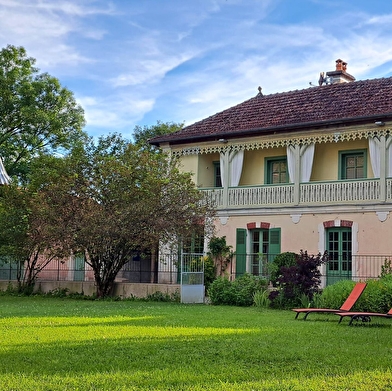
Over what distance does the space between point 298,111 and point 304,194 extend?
11.1ft

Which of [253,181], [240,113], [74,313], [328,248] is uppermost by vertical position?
[240,113]

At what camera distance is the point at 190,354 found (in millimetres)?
9867

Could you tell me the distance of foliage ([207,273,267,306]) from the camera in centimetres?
2194

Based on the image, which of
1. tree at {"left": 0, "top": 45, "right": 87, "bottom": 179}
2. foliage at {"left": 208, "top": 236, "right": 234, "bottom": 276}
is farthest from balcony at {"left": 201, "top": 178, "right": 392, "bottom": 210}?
tree at {"left": 0, "top": 45, "right": 87, "bottom": 179}

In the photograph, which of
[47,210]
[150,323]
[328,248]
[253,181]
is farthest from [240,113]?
[150,323]

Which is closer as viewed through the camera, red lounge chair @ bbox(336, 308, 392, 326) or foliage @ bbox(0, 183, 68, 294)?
red lounge chair @ bbox(336, 308, 392, 326)

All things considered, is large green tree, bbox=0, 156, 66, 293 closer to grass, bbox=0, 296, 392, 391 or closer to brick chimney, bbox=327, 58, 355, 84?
grass, bbox=0, 296, 392, 391

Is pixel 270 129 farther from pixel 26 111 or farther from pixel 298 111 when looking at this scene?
pixel 26 111

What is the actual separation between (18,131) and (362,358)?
3184 centimetres

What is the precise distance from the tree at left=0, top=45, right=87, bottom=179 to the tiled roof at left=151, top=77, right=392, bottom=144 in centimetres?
1092

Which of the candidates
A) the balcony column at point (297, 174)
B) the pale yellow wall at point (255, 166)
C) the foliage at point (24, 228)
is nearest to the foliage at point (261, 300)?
the balcony column at point (297, 174)

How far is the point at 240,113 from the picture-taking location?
29281mm

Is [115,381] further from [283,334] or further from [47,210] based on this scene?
[47,210]

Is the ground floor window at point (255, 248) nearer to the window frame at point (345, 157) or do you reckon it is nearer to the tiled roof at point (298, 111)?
the window frame at point (345, 157)
